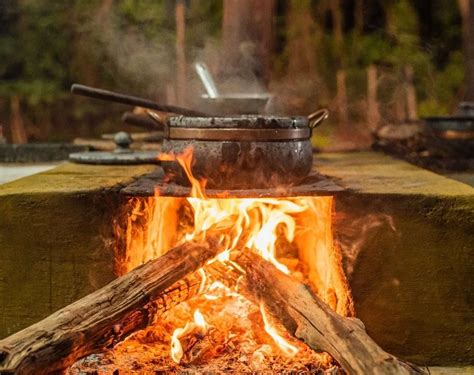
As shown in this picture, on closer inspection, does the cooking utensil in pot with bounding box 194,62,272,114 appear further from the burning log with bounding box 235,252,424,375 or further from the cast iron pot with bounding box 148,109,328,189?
the burning log with bounding box 235,252,424,375

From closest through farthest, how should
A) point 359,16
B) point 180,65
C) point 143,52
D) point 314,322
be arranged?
point 314,322, point 143,52, point 180,65, point 359,16

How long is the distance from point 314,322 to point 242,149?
84 cm

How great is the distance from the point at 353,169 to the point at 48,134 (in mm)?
8909

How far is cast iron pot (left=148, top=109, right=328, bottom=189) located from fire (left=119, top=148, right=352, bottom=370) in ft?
0.23

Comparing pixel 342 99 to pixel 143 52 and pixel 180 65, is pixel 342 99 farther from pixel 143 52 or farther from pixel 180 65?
pixel 143 52

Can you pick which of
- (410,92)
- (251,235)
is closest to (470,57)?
(410,92)

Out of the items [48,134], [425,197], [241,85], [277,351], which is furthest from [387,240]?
[48,134]

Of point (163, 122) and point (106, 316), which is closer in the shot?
point (106, 316)

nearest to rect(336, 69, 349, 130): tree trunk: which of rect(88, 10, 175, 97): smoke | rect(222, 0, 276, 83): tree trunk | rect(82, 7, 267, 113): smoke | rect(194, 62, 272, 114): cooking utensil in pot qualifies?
rect(82, 7, 267, 113): smoke

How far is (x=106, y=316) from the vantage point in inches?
104

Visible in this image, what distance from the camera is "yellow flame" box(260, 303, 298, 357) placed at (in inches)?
110

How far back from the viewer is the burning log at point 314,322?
91.6 inches

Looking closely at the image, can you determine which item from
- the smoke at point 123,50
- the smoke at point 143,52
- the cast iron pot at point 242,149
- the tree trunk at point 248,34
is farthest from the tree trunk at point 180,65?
the cast iron pot at point 242,149

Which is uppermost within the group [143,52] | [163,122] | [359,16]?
[359,16]
